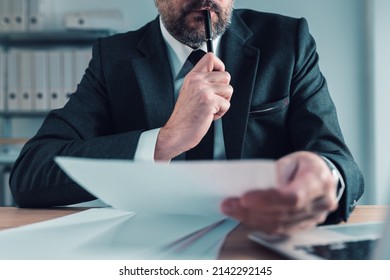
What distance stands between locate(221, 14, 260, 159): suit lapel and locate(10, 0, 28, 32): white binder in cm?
151

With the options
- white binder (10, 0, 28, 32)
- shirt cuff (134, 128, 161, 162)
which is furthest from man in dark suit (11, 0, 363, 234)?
white binder (10, 0, 28, 32)

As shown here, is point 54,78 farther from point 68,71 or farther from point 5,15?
point 5,15

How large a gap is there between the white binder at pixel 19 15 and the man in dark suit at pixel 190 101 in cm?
133

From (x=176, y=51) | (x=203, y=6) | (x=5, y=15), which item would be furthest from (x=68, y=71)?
(x=203, y=6)

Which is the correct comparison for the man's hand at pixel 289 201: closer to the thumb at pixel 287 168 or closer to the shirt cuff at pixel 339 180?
the thumb at pixel 287 168

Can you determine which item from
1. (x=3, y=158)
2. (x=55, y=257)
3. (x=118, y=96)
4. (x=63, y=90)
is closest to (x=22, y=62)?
(x=63, y=90)

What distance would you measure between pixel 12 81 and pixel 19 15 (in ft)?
1.05

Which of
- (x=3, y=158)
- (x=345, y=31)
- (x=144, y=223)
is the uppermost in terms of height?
(x=345, y=31)

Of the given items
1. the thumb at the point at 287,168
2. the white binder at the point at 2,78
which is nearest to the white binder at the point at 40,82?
the white binder at the point at 2,78

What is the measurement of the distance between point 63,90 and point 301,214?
1.84 m

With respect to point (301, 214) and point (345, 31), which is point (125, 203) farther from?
point (345, 31)

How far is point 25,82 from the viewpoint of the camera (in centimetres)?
209

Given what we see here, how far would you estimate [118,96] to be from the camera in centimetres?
96

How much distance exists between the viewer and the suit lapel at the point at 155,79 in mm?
883
